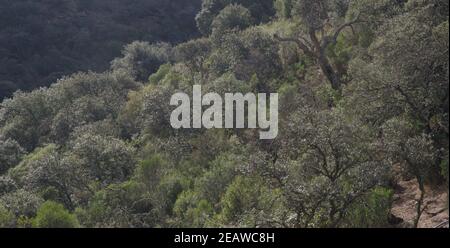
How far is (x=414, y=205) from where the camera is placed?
2042 centimetres

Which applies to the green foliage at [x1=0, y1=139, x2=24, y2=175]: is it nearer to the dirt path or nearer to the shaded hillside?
the dirt path

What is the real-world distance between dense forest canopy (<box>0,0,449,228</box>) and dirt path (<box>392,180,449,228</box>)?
0.28m

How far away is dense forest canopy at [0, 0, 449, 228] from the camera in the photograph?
60.4ft

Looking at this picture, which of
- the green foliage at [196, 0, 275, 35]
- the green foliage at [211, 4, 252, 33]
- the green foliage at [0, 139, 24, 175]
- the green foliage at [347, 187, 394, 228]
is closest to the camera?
the green foliage at [347, 187, 394, 228]

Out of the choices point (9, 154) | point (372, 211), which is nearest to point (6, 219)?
point (372, 211)

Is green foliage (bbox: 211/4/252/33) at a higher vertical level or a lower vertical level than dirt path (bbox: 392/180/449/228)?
higher

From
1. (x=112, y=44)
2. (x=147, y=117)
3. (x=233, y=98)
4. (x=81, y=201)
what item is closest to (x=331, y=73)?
(x=233, y=98)

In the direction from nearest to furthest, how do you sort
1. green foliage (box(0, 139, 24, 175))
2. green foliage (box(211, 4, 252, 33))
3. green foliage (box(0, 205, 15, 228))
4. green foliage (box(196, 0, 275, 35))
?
green foliage (box(0, 205, 15, 228)) < green foliage (box(0, 139, 24, 175)) < green foliage (box(211, 4, 252, 33)) < green foliage (box(196, 0, 275, 35))

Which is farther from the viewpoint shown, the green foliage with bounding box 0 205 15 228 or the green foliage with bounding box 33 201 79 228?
the green foliage with bounding box 0 205 15 228

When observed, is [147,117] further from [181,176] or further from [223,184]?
[223,184]

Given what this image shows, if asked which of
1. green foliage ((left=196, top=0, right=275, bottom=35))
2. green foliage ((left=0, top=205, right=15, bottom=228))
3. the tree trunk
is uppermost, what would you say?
green foliage ((left=196, top=0, right=275, bottom=35))

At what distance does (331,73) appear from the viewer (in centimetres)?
3200

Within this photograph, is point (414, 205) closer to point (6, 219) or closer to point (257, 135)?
point (257, 135)

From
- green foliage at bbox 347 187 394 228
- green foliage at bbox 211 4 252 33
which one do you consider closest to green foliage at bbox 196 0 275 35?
green foliage at bbox 211 4 252 33
